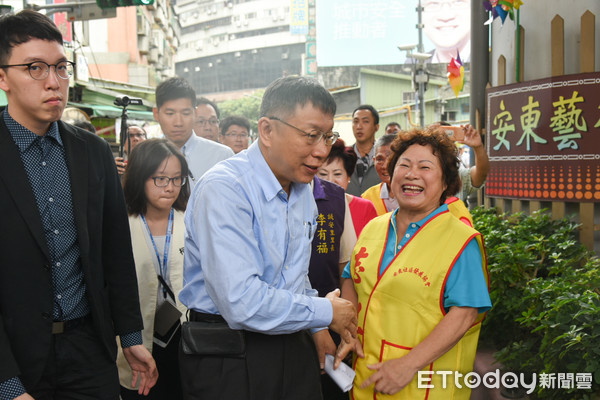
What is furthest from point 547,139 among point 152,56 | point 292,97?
point 152,56

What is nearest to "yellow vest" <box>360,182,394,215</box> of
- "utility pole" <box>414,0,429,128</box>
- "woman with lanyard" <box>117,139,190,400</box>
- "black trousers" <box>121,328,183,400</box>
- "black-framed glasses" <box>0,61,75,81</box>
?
"woman with lanyard" <box>117,139,190,400</box>

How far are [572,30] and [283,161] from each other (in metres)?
4.29

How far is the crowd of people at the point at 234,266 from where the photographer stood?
202 centimetres

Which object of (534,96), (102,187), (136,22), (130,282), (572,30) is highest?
(136,22)

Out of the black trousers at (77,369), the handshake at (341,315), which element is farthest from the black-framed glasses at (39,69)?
the handshake at (341,315)

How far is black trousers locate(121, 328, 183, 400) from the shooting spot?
3311 mm

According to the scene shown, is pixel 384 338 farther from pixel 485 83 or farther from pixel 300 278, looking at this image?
pixel 485 83

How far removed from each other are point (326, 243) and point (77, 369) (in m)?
1.41

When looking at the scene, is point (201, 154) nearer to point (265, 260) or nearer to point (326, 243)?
point (326, 243)

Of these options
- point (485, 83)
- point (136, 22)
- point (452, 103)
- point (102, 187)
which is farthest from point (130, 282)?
point (136, 22)

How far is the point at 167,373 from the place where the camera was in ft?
11.0

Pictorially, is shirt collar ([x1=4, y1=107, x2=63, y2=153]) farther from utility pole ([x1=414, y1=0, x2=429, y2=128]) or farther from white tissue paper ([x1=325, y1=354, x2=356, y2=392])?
utility pole ([x1=414, y1=0, x2=429, y2=128])

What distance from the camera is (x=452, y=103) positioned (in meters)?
30.4
